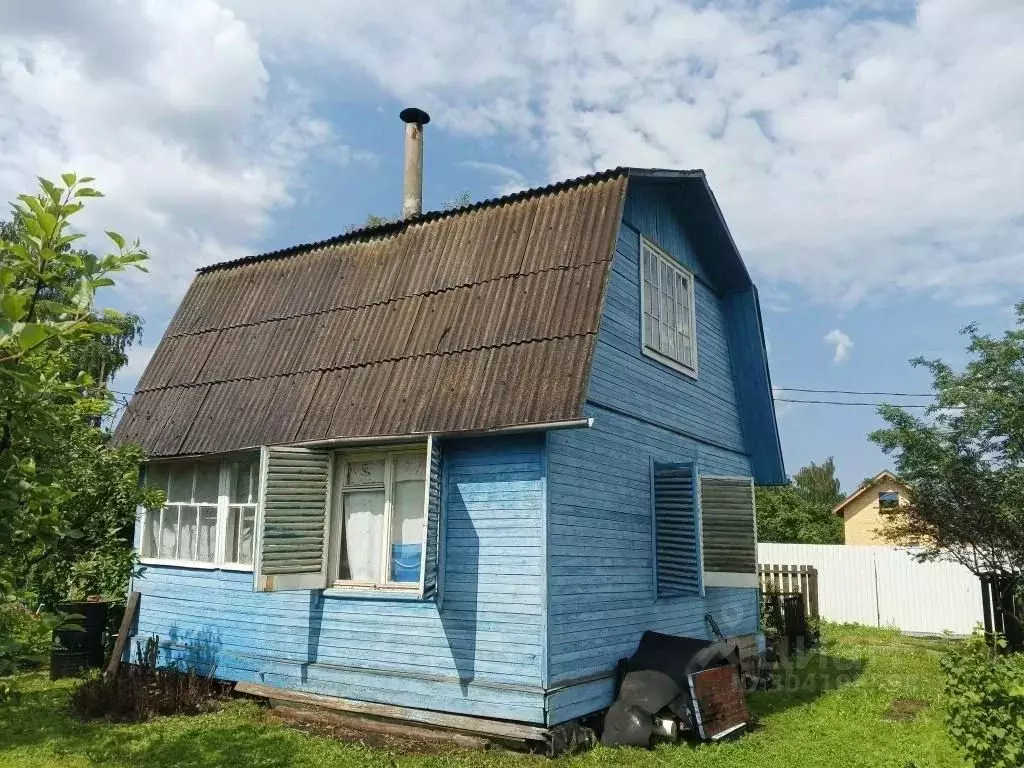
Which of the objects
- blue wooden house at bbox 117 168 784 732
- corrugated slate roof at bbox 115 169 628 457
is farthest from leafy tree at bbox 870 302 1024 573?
corrugated slate roof at bbox 115 169 628 457

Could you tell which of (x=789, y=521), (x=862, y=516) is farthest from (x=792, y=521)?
(x=862, y=516)

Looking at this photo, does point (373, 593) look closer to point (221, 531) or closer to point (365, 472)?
point (365, 472)

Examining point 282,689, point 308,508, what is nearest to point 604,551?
point 308,508

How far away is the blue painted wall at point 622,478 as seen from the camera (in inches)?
313

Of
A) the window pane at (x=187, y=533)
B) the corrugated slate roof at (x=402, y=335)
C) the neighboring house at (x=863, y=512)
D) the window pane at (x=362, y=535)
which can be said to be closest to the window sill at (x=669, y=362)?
the corrugated slate roof at (x=402, y=335)

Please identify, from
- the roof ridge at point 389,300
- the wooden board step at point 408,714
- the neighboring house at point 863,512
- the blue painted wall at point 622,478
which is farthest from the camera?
the neighboring house at point 863,512

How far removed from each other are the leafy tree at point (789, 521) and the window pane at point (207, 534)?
29.8 metres

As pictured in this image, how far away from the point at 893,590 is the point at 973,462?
5.97 metres

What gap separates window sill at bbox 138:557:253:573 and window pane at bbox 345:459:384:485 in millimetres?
1914

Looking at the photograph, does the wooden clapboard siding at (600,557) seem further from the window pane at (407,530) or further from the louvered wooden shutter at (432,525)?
the window pane at (407,530)

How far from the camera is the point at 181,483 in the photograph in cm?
1092

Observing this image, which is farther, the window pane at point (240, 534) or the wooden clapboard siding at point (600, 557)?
the window pane at point (240, 534)

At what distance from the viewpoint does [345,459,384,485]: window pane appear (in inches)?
350

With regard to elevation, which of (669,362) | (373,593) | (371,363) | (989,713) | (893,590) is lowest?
(893,590)
